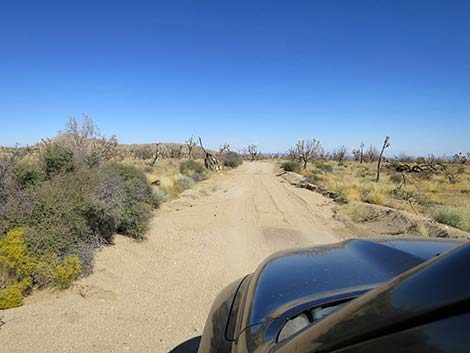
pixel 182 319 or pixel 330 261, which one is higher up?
pixel 330 261

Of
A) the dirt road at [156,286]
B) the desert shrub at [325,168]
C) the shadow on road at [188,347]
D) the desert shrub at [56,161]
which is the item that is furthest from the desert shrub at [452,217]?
the desert shrub at [325,168]

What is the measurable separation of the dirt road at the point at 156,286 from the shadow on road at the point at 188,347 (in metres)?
0.09

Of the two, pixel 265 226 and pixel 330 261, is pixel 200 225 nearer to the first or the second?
pixel 265 226

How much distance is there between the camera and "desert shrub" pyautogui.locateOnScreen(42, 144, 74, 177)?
31.0 ft

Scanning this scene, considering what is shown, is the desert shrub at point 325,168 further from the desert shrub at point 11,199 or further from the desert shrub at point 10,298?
the desert shrub at point 10,298

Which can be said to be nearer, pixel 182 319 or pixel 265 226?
pixel 182 319

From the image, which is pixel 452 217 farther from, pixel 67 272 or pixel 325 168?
pixel 325 168

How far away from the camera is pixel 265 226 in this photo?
12.0 m

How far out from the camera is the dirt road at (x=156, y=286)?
482cm

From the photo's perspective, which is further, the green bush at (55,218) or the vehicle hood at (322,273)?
the green bush at (55,218)

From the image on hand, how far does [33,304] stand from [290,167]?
43.7 metres

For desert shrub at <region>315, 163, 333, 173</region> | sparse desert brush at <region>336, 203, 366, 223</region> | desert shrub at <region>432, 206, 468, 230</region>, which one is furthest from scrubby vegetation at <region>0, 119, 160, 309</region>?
desert shrub at <region>315, 163, 333, 173</region>

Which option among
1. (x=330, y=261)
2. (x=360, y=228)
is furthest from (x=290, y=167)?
(x=330, y=261)

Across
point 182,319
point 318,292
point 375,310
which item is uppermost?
point 375,310
